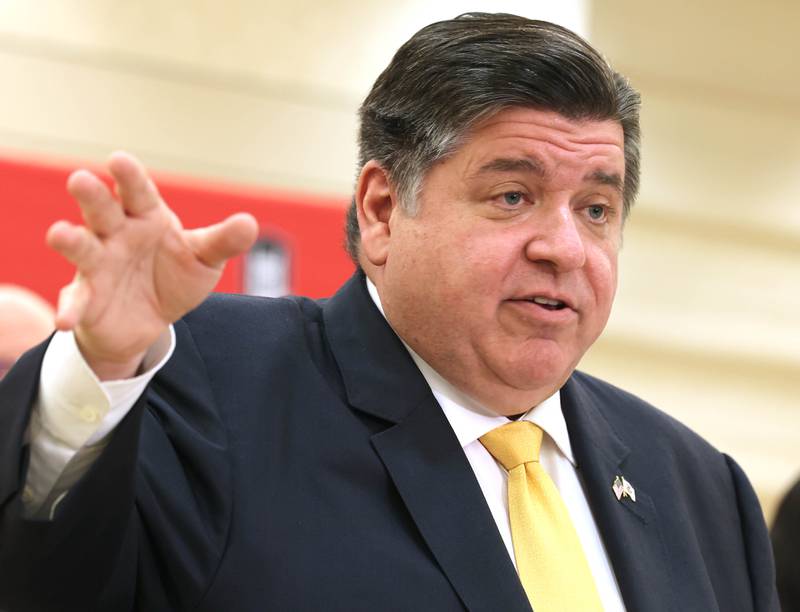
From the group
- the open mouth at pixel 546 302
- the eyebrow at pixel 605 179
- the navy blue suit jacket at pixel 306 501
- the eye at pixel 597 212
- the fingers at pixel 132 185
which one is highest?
the eyebrow at pixel 605 179

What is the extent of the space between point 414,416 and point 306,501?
27 centimetres

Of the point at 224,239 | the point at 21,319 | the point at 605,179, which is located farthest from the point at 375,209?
the point at 21,319

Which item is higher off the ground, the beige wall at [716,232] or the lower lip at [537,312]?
the beige wall at [716,232]

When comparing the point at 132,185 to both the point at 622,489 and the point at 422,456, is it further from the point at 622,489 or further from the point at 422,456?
the point at 622,489

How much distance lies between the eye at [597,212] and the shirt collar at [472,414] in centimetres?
32

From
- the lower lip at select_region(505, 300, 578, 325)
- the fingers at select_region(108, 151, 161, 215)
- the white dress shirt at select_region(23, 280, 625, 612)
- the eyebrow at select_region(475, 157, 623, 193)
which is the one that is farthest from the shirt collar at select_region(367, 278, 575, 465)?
the fingers at select_region(108, 151, 161, 215)

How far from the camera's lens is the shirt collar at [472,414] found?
7.43 ft

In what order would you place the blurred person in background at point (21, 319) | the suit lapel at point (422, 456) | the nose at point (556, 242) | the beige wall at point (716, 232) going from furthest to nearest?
1. the beige wall at point (716, 232)
2. the blurred person in background at point (21, 319)
3. the nose at point (556, 242)
4. the suit lapel at point (422, 456)

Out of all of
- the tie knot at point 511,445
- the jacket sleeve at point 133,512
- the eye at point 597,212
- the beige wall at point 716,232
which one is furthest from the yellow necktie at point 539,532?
the beige wall at point 716,232

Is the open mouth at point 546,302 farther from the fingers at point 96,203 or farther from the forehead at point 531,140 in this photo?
the fingers at point 96,203

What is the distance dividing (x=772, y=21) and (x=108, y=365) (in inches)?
227

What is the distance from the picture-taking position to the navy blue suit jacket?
172cm

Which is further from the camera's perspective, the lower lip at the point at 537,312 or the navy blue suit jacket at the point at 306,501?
the lower lip at the point at 537,312

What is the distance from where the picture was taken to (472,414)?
2291 millimetres
